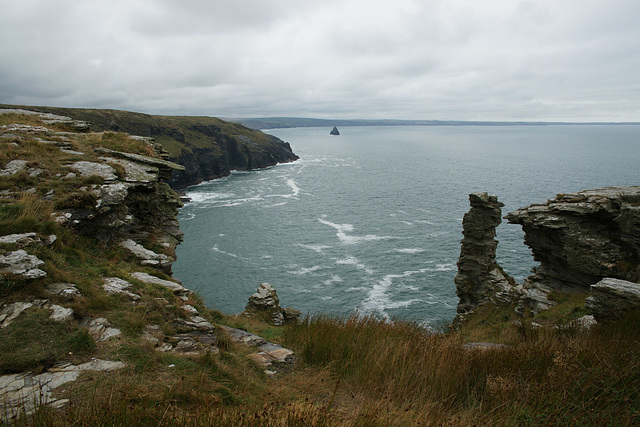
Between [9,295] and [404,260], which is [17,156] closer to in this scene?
[9,295]

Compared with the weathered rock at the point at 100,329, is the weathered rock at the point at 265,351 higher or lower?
lower

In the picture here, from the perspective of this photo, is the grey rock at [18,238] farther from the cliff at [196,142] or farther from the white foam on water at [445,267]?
the cliff at [196,142]

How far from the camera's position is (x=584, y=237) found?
20.3 meters

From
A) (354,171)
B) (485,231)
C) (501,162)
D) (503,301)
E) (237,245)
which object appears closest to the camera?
(503,301)

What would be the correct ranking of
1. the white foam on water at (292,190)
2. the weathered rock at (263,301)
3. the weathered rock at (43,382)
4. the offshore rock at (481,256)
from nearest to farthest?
1. the weathered rock at (43,382)
2. the weathered rock at (263,301)
3. the offshore rock at (481,256)
4. the white foam on water at (292,190)

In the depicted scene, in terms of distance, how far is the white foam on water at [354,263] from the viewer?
51.1 m

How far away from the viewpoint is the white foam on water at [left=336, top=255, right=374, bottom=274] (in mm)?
51062

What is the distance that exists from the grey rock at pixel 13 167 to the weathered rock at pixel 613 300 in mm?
21365

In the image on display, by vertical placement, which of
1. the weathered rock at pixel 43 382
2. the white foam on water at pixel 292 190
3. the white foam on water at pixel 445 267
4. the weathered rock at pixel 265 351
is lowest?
the white foam on water at pixel 445 267

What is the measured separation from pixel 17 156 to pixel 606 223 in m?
29.7

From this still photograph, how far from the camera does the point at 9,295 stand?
771cm

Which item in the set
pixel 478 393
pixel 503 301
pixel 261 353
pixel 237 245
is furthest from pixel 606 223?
pixel 237 245

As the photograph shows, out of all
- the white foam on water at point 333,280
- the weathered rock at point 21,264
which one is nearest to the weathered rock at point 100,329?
the weathered rock at point 21,264

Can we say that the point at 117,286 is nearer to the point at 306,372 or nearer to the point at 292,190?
the point at 306,372
